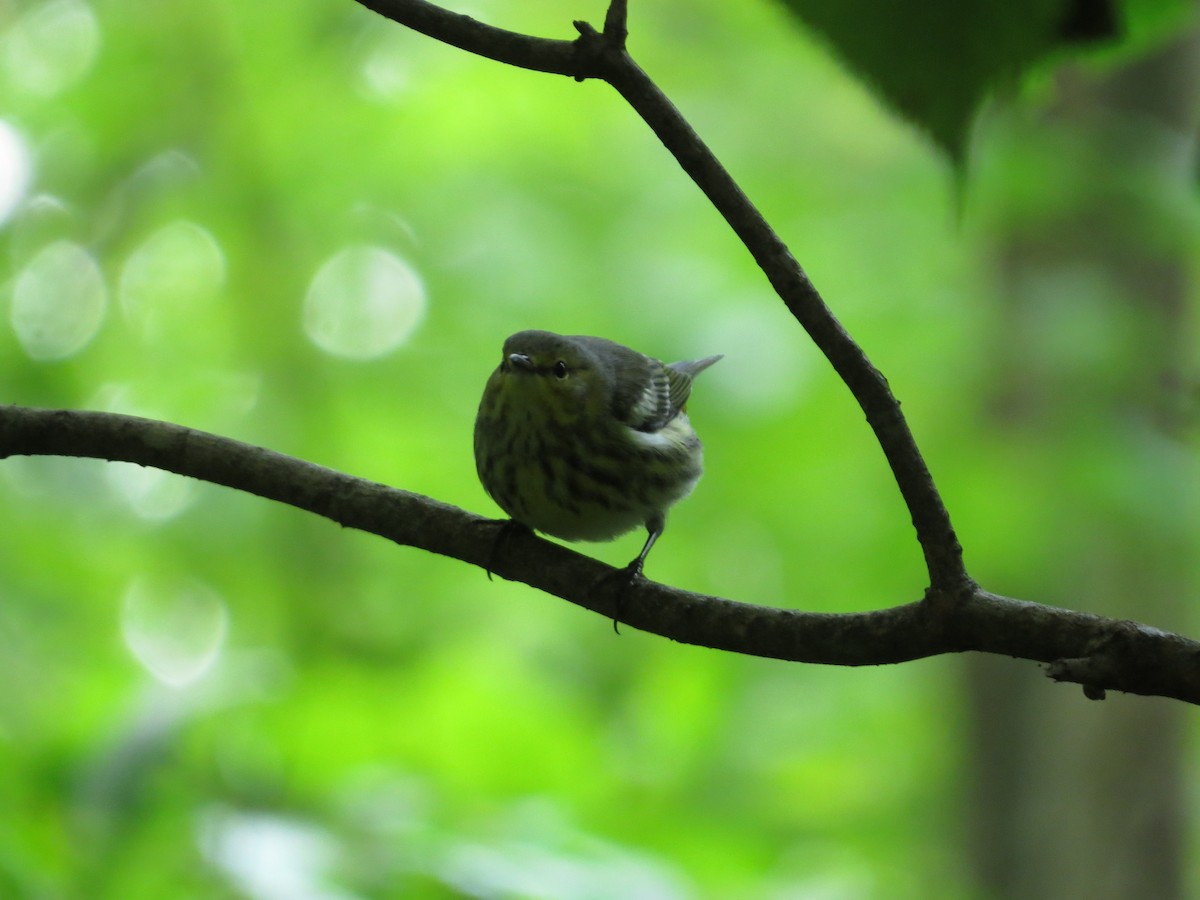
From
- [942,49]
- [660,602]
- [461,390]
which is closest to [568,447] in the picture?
[660,602]

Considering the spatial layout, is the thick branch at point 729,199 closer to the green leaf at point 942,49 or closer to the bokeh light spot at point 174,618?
Result: the green leaf at point 942,49

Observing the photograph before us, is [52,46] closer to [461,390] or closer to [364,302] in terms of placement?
[364,302]

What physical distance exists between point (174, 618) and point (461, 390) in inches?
81.6

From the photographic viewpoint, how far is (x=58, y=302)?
208 inches

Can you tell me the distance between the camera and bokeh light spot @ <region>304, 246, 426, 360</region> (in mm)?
6160

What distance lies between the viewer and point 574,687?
5.68 m

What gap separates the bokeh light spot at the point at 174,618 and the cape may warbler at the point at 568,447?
3380 millimetres

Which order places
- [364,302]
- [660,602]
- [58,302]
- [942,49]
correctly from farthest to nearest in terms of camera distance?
[364,302], [58,302], [660,602], [942,49]

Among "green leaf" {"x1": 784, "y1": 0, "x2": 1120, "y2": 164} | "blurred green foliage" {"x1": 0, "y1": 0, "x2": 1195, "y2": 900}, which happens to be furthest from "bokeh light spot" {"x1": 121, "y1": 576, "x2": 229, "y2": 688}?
"green leaf" {"x1": 784, "y1": 0, "x2": 1120, "y2": 164}

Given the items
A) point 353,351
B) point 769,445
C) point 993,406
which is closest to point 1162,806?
point 993,406

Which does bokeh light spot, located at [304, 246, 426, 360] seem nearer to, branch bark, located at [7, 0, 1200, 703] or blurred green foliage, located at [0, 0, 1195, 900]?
blurred green foliage, located at [0, 0, 1195, 900]

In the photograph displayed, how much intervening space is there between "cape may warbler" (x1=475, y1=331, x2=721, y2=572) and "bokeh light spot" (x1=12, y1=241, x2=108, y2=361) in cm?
255

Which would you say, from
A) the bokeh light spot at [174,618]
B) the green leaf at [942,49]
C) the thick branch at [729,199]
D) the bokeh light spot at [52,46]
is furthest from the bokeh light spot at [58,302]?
the green leaf at [942,49]

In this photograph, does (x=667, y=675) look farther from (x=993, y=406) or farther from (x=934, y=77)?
(x=934, y=77)
